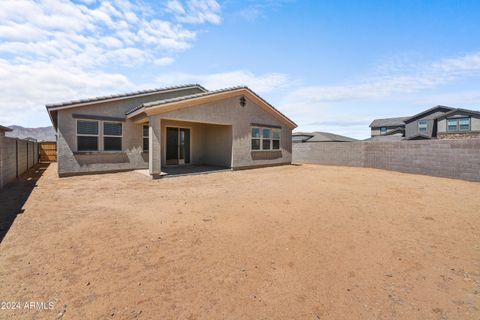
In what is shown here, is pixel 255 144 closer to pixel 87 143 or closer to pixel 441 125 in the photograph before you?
pixel 87 143

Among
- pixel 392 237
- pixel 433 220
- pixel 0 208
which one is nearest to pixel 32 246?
pixel 0 208

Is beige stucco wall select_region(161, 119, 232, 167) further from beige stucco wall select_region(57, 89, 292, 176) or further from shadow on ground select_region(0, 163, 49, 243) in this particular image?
shadow on ground select_region(0, 163, 49, 243)

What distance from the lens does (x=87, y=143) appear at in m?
10.9

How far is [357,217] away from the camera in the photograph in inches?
201

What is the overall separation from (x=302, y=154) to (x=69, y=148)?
55.6 ft

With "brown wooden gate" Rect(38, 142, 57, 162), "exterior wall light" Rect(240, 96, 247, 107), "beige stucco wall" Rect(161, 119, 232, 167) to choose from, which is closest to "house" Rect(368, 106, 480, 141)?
"exterior wall light" Rect(240, 96, 247, 107)

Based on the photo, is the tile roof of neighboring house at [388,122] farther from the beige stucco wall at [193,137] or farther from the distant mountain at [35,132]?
the distant mountain at [35,132]

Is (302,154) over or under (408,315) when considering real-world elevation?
over

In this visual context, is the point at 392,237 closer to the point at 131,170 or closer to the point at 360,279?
the point at 360,279

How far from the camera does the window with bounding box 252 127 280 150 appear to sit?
14406mm

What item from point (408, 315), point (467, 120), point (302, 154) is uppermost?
point (467, 120)

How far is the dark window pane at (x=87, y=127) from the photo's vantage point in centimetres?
1067

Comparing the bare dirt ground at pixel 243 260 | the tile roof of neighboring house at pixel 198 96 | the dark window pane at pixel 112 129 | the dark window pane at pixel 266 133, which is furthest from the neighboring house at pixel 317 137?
the bare dirt ground at pixel 243 260

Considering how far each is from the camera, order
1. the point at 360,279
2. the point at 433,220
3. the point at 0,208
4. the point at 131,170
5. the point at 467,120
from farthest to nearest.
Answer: the point at 467,120 < the point at 131,170 < the point at 0,208 < the point at 433,220 < the point at 360,279
